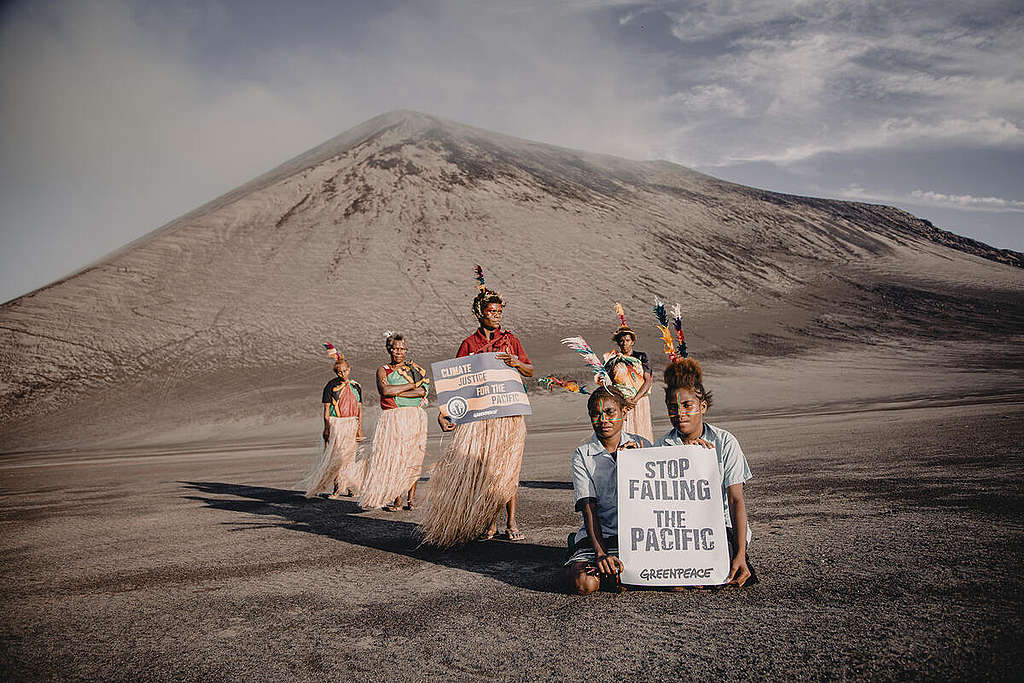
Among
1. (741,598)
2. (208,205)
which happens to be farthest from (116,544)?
(208,205)

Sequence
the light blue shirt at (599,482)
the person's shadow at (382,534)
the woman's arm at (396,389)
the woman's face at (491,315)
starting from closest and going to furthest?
1. the light blue shirt at (599,482)
2. the person's shadow at (382,534)
3. the woman's face at (491,315)
4. the woman's arm at (396,389)

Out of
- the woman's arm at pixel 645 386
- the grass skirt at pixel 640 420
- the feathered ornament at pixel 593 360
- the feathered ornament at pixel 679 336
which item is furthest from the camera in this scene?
the grass skirt at pixel 640 420

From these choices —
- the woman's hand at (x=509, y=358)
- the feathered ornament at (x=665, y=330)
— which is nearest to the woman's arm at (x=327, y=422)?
the woman's hand at (x=509, y=358)

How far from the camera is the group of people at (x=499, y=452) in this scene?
3.72 m

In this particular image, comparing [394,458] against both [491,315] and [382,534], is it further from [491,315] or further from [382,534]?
[491,315]

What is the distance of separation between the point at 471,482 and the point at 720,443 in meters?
2.18

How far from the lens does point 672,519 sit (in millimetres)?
3625

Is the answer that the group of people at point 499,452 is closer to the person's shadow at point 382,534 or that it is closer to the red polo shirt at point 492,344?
the red polo shirt at point 492,344

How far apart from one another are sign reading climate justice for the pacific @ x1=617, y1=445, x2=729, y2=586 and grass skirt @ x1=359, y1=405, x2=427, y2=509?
13.0 ft

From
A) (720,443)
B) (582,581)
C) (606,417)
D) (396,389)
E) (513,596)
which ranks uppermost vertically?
(396,389)

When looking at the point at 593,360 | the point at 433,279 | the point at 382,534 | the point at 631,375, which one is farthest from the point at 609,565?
the point at 433,279

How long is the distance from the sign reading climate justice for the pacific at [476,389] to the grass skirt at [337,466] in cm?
373

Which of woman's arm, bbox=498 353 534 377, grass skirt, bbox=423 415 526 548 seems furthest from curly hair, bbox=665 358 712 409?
grass skirt, bbox=423 415 526 548

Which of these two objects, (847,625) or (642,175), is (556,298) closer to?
(847,625)
